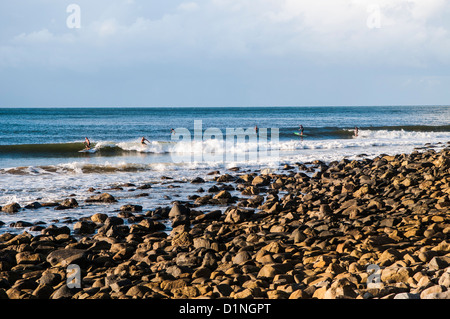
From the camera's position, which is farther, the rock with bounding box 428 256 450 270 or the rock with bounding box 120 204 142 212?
the rock with bounding box 120 204 142 212

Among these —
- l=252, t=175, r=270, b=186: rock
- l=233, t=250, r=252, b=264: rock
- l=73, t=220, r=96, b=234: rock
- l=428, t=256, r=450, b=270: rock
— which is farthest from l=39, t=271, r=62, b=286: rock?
l=252, t=175, r=270, b=186: rock

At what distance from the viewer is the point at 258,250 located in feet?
25.6

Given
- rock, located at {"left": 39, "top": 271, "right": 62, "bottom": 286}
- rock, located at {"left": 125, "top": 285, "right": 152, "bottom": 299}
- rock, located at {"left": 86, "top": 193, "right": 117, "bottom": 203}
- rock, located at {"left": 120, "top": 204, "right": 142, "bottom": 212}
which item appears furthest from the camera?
rock, located at {"left": 86, "top": 193, "right": 117, "bottom": 203}

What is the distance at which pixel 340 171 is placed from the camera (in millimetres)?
17719

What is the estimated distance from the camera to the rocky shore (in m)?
5.70

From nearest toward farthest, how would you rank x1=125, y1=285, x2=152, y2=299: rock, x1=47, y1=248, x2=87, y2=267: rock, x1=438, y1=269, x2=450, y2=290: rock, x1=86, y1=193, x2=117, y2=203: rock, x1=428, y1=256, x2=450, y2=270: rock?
x1=438, y1=269, x2=450, y2=290: rock, x1=428, y1=256, x2=450, y2=270: rock, x1=125, y1=285, x2=152, y2=299: rock, x1=47, y1=248, x2=87, y2=267: rock, x1=86, y1=193, x2=117, y2=203: rock

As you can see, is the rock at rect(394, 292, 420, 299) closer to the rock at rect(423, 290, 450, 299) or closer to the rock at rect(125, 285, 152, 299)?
the rock at rect(423, 290, 450, 299)

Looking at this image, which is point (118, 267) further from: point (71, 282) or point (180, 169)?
point (180, 169)

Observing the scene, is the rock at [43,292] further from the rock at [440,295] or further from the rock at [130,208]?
Answer: the rock at [130,208]

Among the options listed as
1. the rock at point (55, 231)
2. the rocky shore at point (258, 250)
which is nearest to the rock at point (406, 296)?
the rocky shore at point (258, 250)

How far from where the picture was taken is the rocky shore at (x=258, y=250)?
570 cm
